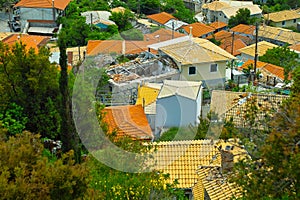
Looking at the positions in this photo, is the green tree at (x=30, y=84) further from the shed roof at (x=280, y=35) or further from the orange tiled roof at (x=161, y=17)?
the shed roof at (x=280, y=35)

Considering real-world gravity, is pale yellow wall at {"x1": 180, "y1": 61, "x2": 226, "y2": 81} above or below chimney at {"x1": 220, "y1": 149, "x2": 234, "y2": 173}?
below

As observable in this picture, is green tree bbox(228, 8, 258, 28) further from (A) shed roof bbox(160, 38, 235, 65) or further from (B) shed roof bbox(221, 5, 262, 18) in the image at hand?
(A) shed roof bbox(160, 38, 235, 65)

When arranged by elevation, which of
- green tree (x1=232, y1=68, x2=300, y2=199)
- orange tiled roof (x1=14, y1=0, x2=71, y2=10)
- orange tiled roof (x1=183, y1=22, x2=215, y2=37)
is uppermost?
green tree (x1=232, y1=68, x2=300, y2=199)

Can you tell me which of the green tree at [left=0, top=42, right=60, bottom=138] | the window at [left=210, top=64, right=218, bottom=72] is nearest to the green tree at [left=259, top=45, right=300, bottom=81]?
the window at [left=210, top=64, right=218, bottom=72]

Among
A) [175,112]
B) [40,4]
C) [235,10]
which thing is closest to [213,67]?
[175,112]

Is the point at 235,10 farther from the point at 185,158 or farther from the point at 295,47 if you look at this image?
the point at 185,158

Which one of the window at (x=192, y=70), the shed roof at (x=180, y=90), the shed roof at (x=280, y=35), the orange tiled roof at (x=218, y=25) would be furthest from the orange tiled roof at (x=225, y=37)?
the shed roof at (x=180, y=90)
